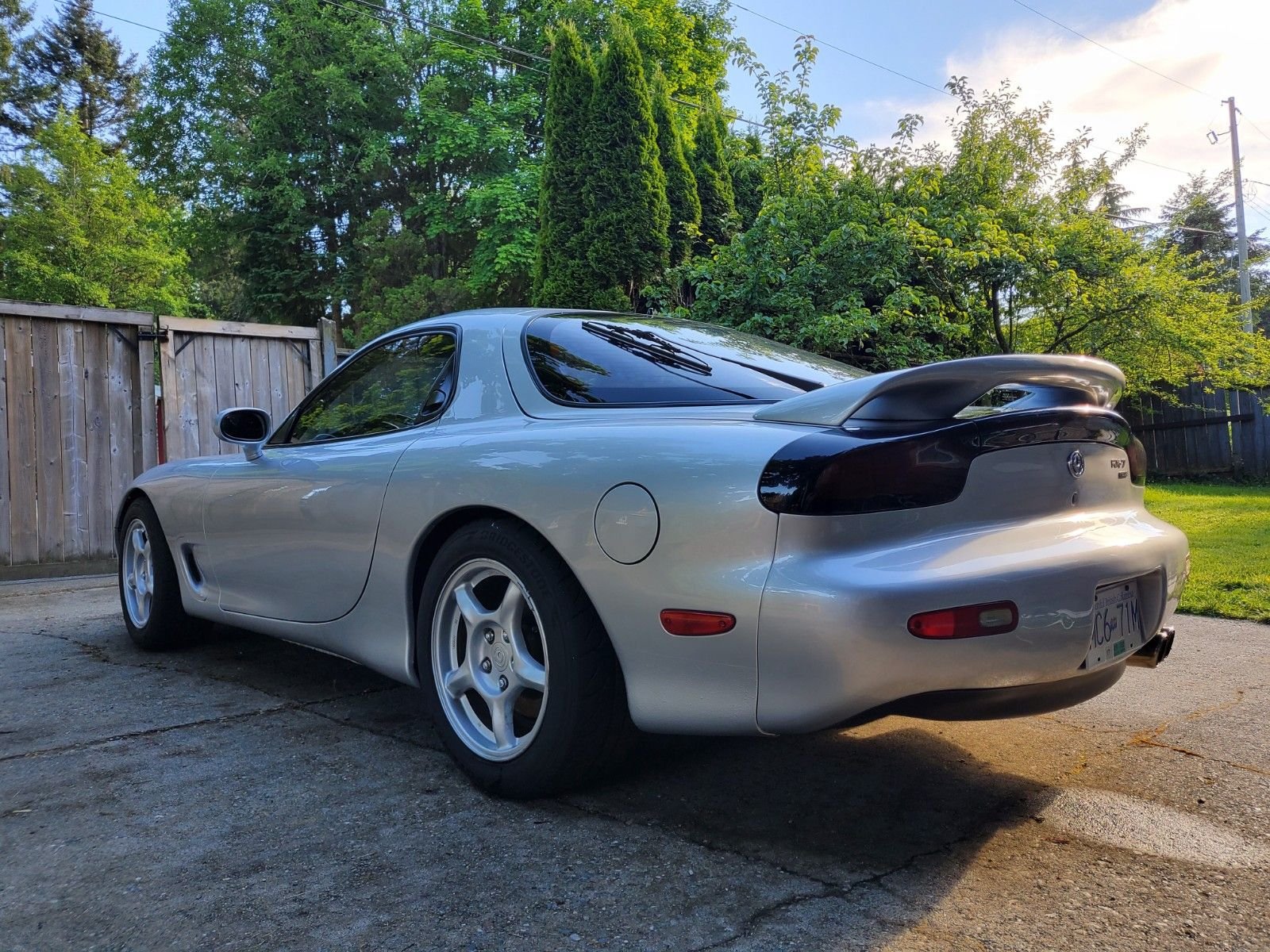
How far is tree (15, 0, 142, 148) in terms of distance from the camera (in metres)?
29.2

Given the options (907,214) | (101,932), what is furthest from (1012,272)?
(101,932)

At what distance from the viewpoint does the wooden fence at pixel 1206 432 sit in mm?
14180

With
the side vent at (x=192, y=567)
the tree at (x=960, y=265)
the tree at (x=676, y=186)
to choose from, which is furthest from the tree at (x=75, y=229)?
the side vent at (x=192, y=567)

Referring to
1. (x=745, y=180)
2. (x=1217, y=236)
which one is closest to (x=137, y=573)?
(x=745, y=180)

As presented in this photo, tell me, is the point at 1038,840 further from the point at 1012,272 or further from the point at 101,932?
the point at 1012,272

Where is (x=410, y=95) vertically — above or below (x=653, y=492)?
above

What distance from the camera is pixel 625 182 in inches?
460

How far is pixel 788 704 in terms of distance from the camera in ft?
6.53

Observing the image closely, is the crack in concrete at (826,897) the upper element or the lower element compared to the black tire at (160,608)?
lower

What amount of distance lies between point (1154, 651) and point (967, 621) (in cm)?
83

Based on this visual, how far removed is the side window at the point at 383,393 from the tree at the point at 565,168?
8347 millimetres

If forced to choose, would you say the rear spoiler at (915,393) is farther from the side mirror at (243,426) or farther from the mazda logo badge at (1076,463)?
the side mirror at (243,426)

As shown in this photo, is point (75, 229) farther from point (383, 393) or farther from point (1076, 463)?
point (1076, 463)

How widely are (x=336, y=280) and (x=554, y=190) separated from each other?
15.3m
